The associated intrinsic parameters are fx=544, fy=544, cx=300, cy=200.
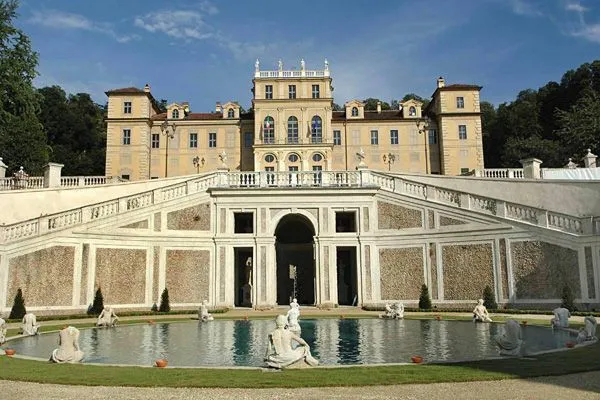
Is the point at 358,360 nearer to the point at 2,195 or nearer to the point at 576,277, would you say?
the point at 576,277

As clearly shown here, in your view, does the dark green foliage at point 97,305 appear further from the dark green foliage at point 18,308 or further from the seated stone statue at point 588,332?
the seated stone statue at point 588,332

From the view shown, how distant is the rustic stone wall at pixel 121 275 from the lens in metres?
27.3

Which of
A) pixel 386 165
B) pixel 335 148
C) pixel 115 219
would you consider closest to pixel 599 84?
pixel 386 165

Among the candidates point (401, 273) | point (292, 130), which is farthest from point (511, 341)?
point (292, 130)

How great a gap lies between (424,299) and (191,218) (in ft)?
43.5

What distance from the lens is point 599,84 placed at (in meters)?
68.5

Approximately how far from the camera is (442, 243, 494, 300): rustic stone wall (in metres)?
26.9

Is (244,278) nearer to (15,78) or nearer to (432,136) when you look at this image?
(15,78)

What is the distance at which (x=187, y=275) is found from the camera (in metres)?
29.7

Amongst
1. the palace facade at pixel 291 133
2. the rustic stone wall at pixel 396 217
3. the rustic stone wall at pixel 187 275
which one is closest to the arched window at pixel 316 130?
the palace facade at pixel 291 133

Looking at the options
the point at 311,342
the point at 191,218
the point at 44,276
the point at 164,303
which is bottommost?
the point at 311,342

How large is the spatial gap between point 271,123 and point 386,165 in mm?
13434

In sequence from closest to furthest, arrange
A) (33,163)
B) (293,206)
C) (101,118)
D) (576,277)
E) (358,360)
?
(358,360) < (576,277) < (293,206) < (33,163) < (101,118)

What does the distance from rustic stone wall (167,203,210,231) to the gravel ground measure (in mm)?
20995
